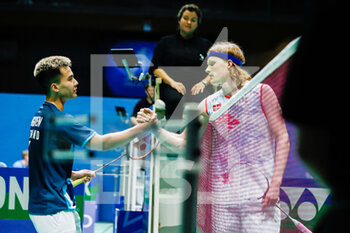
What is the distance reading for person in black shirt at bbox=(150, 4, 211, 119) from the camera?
495 cm

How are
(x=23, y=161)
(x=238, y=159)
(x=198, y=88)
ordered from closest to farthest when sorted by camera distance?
(x=238, y=159), (x=198, y=88), (x=23, y=161)

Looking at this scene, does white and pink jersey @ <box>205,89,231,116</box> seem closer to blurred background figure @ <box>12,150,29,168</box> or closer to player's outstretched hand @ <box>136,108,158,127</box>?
player's outstretched hand @ <box>136,108,158,127</box>

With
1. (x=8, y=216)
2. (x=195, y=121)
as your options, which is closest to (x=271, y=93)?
(x=195, y=121)

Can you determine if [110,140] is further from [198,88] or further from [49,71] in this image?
[198,88]

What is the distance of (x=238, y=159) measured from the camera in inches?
114

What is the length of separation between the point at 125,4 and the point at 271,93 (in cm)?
1023

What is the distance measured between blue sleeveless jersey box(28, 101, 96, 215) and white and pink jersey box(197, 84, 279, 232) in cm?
95

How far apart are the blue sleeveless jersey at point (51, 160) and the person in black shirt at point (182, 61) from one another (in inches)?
70.9

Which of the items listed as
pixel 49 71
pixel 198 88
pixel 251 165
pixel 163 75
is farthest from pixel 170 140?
pixel 163 75

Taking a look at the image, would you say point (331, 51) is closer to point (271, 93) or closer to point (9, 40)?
point (271, 93)

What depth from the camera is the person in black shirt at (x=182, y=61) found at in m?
4.95

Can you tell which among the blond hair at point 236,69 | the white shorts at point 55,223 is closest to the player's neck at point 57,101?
the white shorts at point 55,223

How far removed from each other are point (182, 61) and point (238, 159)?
2.33m

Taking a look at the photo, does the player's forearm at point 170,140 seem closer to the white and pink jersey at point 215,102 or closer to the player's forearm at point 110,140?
the player's forearm at point 110,140
